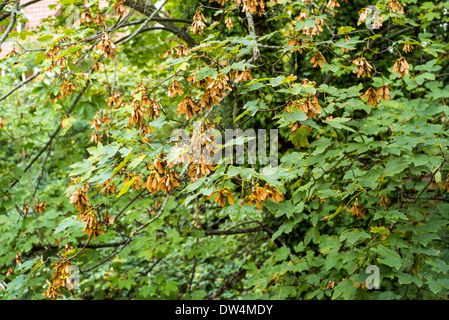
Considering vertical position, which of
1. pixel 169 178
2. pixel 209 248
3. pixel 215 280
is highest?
pixel 169 178

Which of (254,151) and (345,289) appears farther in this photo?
(254,151)

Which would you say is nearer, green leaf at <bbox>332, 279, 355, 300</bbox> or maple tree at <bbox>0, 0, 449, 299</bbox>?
maple tree at <bbox>0, 0, 449, 299</bbox>

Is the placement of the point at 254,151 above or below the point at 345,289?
above

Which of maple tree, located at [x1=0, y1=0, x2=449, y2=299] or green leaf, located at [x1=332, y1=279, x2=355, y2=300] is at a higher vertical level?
maple tree, located at [x1=0, y1=0, x2=449, y2=299]

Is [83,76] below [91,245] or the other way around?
the other way around

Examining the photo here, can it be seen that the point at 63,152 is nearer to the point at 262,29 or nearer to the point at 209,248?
the point at 209,248

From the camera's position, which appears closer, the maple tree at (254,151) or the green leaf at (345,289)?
the maple tree at (254,151)

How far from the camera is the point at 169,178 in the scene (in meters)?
1.91

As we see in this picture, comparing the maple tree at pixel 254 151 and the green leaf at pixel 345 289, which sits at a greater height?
the maple tree at pixel 254 151

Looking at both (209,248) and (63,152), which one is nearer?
(209,248)
